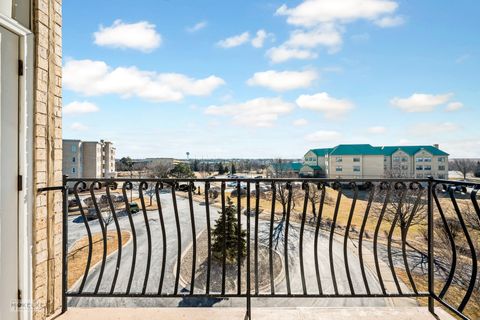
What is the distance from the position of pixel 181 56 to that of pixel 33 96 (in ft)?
24.7

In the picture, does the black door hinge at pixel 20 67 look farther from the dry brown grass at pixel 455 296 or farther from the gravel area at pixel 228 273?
the dry brown grass at pixel 455 296

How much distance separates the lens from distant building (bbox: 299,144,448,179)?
34125 millimetres

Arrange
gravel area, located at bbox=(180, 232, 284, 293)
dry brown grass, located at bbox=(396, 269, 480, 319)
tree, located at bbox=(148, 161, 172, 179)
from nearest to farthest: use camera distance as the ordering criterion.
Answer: dry brown grass, located at bbox=(396, 269, 480, 319), gravel area, located at bbox=(180, 232, 284, 293), tree, located at bbox=(148, 161, 172, 179)

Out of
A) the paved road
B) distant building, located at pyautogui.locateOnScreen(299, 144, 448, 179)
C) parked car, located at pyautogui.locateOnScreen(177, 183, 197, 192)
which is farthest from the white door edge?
distant building, located at pyautogui.locateOnScreen(299, 144, 448, 179)

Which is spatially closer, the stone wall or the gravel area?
the stone wall

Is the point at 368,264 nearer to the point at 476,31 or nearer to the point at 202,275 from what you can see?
the point at 202,275

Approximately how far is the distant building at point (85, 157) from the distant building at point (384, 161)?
30608 millimetres

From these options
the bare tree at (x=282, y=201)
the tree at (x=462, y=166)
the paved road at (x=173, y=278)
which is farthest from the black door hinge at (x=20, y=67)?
the tree at (x=462, y=166)

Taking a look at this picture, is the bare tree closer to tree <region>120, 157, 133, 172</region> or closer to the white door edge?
the white door edge

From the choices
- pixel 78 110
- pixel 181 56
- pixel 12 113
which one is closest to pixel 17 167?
pixel 12 113

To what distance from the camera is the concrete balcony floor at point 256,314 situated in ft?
6.09

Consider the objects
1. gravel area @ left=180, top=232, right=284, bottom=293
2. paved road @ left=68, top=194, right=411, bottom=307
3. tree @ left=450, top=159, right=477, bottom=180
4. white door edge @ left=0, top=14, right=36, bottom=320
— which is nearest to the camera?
white door edge @ left=0, top=14, right=36, bottom=320

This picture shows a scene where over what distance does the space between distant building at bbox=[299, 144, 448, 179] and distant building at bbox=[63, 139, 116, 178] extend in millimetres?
30608

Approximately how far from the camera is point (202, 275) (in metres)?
12.4
